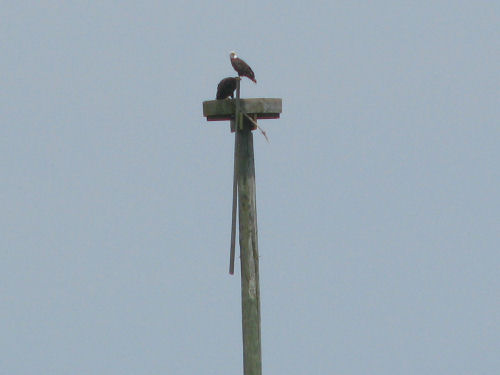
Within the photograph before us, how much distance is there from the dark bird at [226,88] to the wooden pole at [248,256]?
401 millimetres

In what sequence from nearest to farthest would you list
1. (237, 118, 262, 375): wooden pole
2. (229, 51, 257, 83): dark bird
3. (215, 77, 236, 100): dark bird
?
1. (237, 118, 262, 375): wooden pole
2. (215, 77, 236, 100): dark bird
3. (229, 51, 257, 83): dark bird

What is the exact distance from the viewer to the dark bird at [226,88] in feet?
26.3

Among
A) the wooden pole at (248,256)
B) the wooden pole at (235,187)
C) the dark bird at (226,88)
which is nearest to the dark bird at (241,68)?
the dark bird at (226,88)

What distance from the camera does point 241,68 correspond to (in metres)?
8.40

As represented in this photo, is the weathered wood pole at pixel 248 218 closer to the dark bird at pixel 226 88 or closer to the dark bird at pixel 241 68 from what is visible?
the dark bird at pixel 226 88

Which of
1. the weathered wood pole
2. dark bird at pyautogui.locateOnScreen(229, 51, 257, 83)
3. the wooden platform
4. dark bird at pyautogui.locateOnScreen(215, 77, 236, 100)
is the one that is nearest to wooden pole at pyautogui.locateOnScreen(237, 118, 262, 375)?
the weathered wood pole

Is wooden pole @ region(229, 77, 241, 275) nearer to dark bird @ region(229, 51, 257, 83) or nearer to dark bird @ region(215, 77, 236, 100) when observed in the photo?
dark bird @ region(215, 77, 236, 100)

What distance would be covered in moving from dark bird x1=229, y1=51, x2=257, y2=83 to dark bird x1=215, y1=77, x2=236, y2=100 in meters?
0.38

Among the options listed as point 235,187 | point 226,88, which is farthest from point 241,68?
point 235,187

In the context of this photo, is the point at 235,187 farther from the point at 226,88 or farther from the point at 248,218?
the point at 226,88

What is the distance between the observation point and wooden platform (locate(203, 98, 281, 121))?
7.79 m

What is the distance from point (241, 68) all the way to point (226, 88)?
1.63ft

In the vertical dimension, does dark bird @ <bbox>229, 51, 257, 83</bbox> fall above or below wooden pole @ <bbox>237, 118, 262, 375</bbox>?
above

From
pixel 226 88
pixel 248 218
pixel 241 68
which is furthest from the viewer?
pixel 241 68
